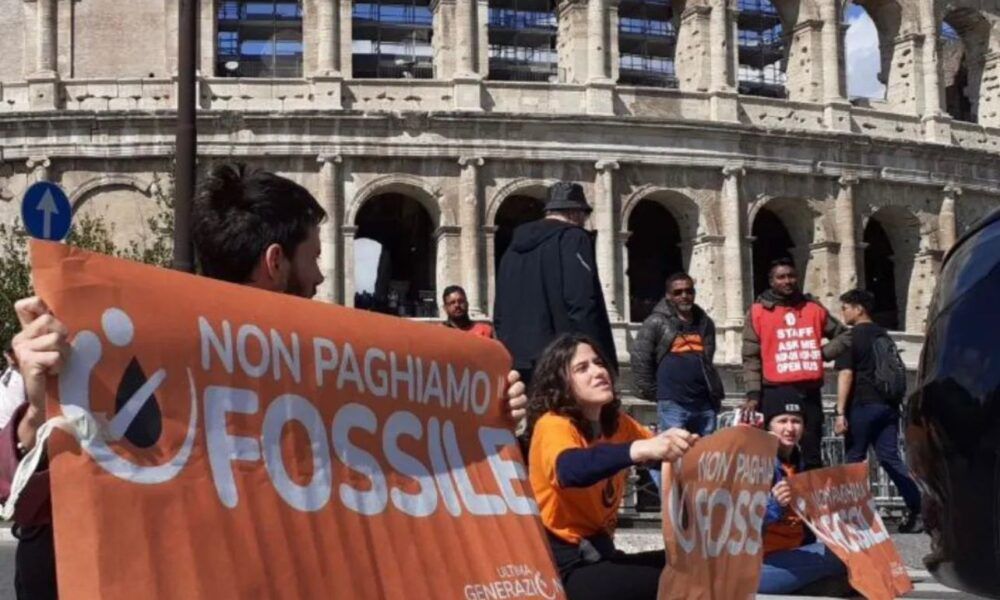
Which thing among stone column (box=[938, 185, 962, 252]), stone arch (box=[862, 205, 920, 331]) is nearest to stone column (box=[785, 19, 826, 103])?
stone arch (box=[862, 205, 920, 331])

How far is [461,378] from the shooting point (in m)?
3.81

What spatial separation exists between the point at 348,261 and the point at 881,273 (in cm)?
1451

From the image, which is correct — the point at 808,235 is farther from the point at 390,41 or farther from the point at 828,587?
the point at 828,587

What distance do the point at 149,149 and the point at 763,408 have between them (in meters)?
19.2

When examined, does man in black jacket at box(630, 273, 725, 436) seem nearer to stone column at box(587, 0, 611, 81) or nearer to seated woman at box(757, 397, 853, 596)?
seated woman at box(757, 397, 853, 596)

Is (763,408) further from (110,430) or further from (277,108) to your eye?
(277,108)

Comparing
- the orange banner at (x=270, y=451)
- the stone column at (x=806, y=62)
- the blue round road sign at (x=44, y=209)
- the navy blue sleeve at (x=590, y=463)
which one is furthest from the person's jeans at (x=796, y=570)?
the stone column at (x=806, y=62)

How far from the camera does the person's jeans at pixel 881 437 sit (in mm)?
10945

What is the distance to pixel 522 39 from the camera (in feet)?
131

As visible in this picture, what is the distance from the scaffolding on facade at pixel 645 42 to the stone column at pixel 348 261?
14411mm

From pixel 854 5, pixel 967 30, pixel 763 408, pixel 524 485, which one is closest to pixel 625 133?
pixel 854 5

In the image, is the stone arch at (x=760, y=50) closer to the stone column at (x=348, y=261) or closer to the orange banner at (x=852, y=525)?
the stone column at (x=348, y=261)

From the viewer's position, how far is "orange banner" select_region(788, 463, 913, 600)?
7.07 m

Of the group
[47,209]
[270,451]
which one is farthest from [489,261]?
[270,451]
